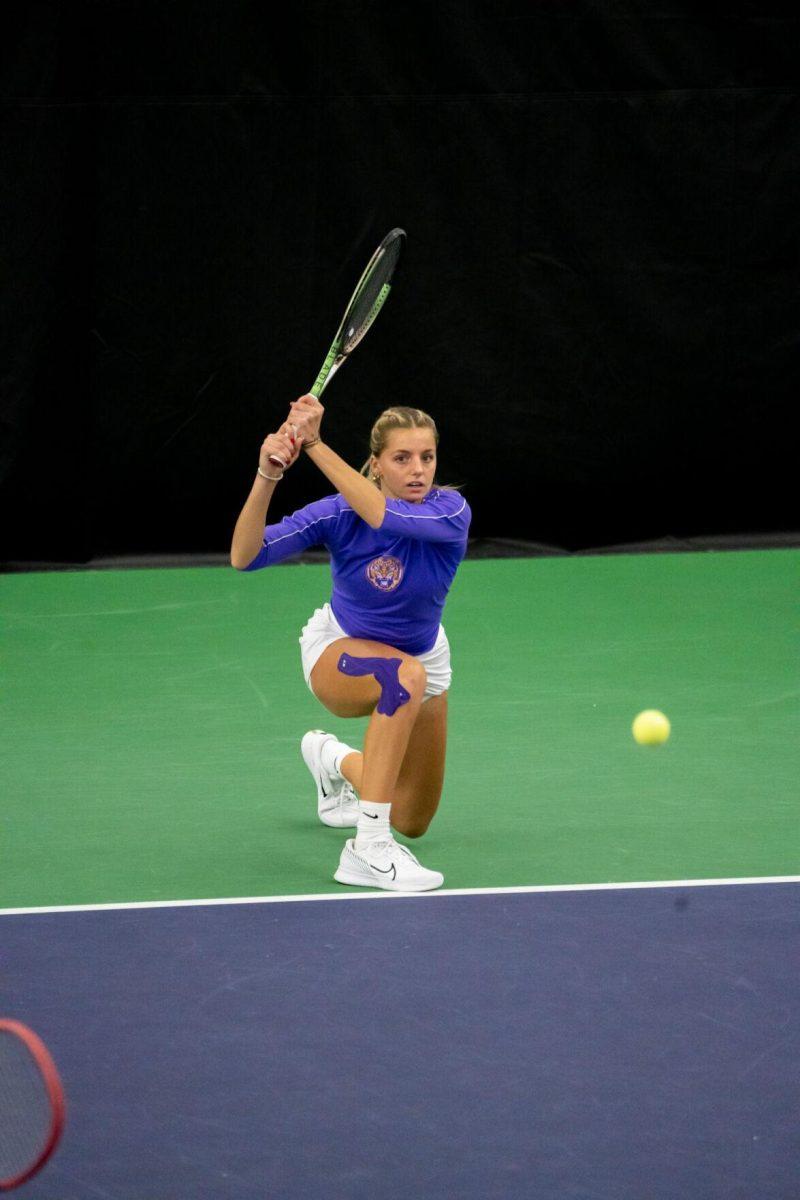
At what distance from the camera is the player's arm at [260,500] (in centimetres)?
423

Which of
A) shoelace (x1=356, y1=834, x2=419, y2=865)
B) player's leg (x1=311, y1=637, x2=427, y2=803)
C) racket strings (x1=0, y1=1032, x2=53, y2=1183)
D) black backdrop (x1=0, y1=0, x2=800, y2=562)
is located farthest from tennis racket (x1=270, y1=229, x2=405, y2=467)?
black backdrop (x1=0, y1=0, x2=800, y2=562)

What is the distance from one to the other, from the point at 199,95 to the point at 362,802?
4.69 meters

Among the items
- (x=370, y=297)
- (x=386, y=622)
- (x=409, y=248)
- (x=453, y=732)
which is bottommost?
(x=453, y=732)

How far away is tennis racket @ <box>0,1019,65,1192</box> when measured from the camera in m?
2.48

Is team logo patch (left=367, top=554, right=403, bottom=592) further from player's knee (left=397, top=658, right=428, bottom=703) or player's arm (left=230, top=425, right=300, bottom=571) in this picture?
player's arm (left=230, top=425, right=300, bottom=571)

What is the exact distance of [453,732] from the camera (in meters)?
5.88

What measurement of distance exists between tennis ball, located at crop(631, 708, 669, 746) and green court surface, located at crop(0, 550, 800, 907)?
0.55 ft

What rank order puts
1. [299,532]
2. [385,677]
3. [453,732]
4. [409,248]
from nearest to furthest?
[385,677]
[299,532]
[453,732]
[409,248]

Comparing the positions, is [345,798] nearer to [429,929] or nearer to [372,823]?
[372,823]

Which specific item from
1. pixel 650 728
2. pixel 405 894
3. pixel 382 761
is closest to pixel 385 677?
pixel 382 761

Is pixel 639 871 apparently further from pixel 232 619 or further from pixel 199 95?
pixel 199 95

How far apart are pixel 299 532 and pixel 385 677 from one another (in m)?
0.44

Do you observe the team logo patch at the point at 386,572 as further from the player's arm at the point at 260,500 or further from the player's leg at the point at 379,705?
the player's arm at the point at 260,500

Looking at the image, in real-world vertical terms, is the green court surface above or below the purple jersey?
below
